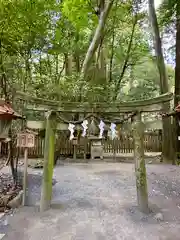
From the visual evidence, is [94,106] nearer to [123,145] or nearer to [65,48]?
[65,48]

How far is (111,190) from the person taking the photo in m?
5.97

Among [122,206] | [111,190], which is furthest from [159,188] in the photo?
[122,206]

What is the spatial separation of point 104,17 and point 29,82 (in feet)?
15.3

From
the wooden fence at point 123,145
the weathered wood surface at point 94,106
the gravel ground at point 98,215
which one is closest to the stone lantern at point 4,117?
the weathered wood surface at point 94,106

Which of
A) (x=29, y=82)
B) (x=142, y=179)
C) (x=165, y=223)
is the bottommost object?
(x=165, y=223)

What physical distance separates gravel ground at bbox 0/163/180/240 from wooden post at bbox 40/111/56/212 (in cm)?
24

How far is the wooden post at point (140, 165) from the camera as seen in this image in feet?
14.8

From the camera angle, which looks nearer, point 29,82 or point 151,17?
point 29,82

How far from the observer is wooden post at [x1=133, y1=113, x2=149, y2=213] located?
451 cm

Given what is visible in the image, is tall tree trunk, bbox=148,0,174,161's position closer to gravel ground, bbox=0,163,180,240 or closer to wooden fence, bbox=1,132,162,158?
wooden fence, bbox=1,132,162,158

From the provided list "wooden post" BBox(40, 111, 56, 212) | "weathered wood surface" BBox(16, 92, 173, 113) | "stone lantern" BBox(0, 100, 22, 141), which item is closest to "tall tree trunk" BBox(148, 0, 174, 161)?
"weathered wood surface" BBox(16, 92, 173, 113)

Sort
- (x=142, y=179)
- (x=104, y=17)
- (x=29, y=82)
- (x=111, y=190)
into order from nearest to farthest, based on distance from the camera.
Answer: (x=142, y=179) → (x=111, y=190) → (x=29, y=82) → (x=104, y=17)

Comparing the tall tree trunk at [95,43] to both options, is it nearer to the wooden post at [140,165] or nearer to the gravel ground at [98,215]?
the wooden post at [140,165]

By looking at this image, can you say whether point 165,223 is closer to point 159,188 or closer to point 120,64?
point 159,188
